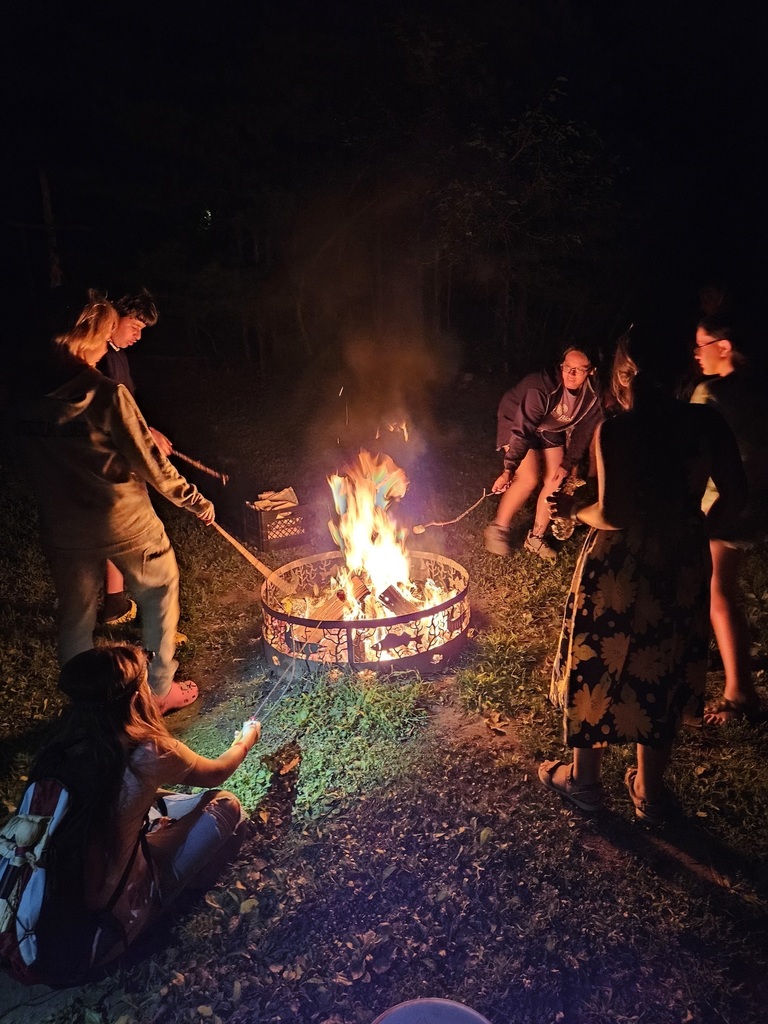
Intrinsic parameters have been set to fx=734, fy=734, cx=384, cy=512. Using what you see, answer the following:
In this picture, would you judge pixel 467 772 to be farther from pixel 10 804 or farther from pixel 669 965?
pixel 10 804

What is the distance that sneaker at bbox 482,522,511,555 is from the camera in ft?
23.2

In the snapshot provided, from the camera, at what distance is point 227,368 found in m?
17.4

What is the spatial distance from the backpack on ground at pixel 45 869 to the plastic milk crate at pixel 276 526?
4.61 metres

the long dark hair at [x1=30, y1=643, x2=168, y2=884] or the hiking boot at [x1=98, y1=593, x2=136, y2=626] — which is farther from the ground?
the long dark hair at [x1=30, y1=643, x2=168, y2=884]

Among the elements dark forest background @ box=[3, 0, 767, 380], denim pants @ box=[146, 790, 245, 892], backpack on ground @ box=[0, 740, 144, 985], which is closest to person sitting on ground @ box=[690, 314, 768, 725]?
denim pants @ box=[146, 790, 245, 892]

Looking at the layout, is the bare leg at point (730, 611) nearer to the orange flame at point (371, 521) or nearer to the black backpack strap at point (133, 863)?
the orange flame at point (371, 521)

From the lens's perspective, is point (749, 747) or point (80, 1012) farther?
point (749, 747)

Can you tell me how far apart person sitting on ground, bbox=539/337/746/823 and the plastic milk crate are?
4083 millimetres

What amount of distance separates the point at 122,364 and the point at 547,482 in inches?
157

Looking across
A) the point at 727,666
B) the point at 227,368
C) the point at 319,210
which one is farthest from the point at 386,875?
the point at 227,368

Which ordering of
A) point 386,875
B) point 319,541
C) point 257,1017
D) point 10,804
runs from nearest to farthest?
point 257,1017
point 386,875
point 10,804
point 319,541

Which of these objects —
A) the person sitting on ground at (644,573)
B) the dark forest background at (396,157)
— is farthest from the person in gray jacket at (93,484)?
the dark forest background at (396,157)

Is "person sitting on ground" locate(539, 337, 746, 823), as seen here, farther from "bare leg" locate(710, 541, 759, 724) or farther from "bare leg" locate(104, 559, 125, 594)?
"bare leg" locate(104, 559, 125, 594)

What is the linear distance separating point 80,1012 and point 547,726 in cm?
293
